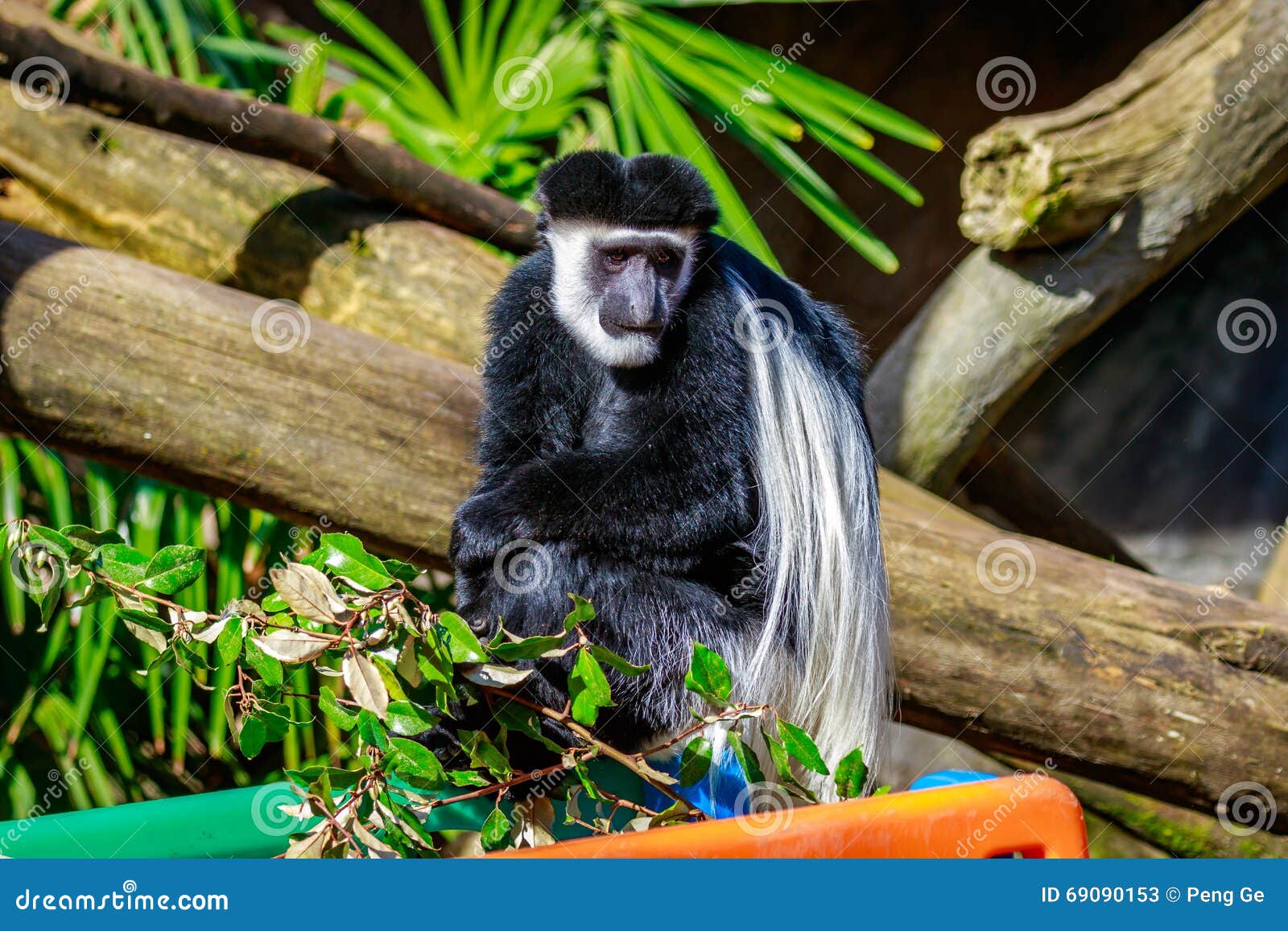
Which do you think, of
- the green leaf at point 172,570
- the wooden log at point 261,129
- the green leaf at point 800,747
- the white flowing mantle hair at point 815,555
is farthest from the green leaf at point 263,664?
the wooden log at point 261,129

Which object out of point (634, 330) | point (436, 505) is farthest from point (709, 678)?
point (436, 505)

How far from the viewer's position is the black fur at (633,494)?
1791 mm

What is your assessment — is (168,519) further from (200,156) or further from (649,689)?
(649,689)

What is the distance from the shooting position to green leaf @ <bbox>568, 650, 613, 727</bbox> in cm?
131

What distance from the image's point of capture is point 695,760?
138cm

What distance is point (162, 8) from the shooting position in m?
3.58

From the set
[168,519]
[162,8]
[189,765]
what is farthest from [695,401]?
[162,8]

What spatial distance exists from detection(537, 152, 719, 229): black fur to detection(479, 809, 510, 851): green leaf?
3.55 feet

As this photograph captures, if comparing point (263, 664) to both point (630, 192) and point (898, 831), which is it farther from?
point (630, 192)

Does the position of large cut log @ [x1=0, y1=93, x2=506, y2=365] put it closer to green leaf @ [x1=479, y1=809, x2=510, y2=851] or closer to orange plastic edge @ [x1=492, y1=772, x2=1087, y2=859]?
green leaf @ [x1=479, y1=809, x2=510, y2=851]

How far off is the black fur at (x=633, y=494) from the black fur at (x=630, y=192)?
11cm

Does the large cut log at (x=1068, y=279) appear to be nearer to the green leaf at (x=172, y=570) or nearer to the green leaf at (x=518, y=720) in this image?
the green leaf at (x=518, y=720)

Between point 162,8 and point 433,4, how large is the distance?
2.85 feet

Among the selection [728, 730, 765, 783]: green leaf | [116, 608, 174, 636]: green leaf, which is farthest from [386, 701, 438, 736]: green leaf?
[728, 730, 765, 783]: green leaf
